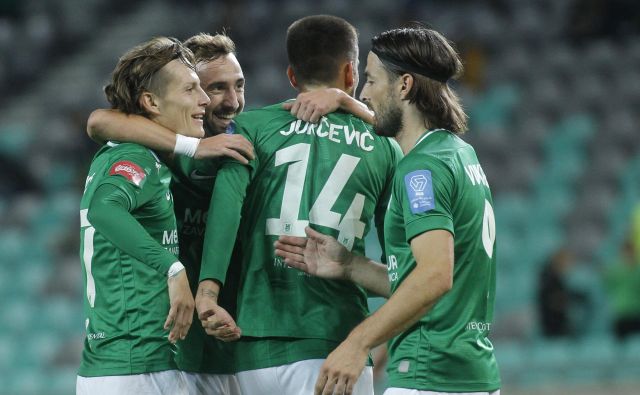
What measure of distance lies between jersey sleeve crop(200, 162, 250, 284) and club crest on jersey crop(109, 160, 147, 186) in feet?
1.10

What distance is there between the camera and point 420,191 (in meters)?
3.75

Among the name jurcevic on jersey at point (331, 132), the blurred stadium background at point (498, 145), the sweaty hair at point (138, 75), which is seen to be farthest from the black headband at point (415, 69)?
the blurred stadium background at point (498, 145)

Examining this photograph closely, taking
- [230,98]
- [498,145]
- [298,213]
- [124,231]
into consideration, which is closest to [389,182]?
[298,213]

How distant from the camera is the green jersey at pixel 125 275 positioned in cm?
400

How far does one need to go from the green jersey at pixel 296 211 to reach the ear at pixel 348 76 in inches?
8.0

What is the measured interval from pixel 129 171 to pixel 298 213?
734 mm

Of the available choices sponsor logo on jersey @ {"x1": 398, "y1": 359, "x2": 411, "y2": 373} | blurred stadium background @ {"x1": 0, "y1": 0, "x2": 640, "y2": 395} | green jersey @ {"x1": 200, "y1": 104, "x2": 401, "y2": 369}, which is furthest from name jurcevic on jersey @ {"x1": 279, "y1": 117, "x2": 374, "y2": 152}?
blurred stadium background @ {"x1": 0, "y1": 0, "x2": 640, "y2": 395}

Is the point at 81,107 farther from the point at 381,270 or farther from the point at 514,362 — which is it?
the point at 381,270

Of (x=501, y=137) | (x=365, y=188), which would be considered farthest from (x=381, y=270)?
(x=501, y=137)

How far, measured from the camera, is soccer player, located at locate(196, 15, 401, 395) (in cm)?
437

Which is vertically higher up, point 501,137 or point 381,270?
point 501,137

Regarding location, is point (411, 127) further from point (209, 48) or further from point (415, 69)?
point (209, 48)

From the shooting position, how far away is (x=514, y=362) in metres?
10.3

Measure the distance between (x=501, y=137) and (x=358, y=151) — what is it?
8362 millimetres
